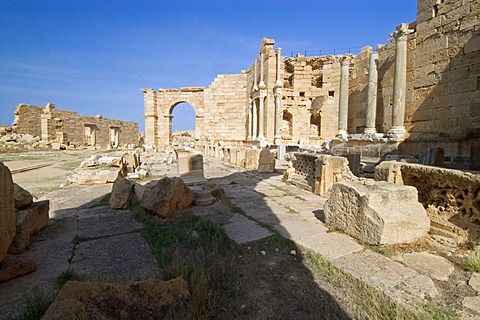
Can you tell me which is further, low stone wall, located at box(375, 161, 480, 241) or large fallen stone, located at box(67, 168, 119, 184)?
large fallen stone, located at box(67, 168, 119, 184)

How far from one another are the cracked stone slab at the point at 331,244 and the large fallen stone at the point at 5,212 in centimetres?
256

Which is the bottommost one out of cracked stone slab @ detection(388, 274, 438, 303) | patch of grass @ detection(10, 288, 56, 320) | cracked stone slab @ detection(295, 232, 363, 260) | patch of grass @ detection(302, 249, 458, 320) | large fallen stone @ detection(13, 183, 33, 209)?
patch of grass @ detection(302, 249, 458, 320)

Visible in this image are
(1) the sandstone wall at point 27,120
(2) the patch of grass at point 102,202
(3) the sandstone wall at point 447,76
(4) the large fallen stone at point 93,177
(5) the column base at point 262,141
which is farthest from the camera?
(1) the sandstone wall at point 27,120

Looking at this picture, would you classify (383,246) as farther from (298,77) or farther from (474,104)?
(298,77)

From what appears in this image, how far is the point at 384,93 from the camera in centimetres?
964

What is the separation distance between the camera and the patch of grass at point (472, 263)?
1.99m

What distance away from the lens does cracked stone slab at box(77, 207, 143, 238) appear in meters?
2.91

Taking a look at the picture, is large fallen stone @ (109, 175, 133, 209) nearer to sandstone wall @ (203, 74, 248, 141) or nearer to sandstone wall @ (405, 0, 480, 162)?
sandstone wall @ (405, 0, 480, 162)

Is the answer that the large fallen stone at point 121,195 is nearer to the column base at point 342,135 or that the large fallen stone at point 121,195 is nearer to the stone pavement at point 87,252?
the stone pavement at point 87,252

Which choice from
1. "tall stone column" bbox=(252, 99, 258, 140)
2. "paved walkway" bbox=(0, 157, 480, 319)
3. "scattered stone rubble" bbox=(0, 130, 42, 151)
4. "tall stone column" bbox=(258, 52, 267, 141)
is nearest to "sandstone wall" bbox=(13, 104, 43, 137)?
"scattered stone rubble" bbox=(0, 130, 42, 151)

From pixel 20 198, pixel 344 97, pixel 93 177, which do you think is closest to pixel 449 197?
pixel 20 198

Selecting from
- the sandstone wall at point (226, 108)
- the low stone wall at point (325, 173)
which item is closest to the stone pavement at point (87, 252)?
the low stone wall at point (325, 173)

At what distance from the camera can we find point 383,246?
7.88 feet

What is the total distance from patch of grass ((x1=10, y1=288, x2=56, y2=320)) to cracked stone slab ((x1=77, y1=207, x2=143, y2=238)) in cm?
126
